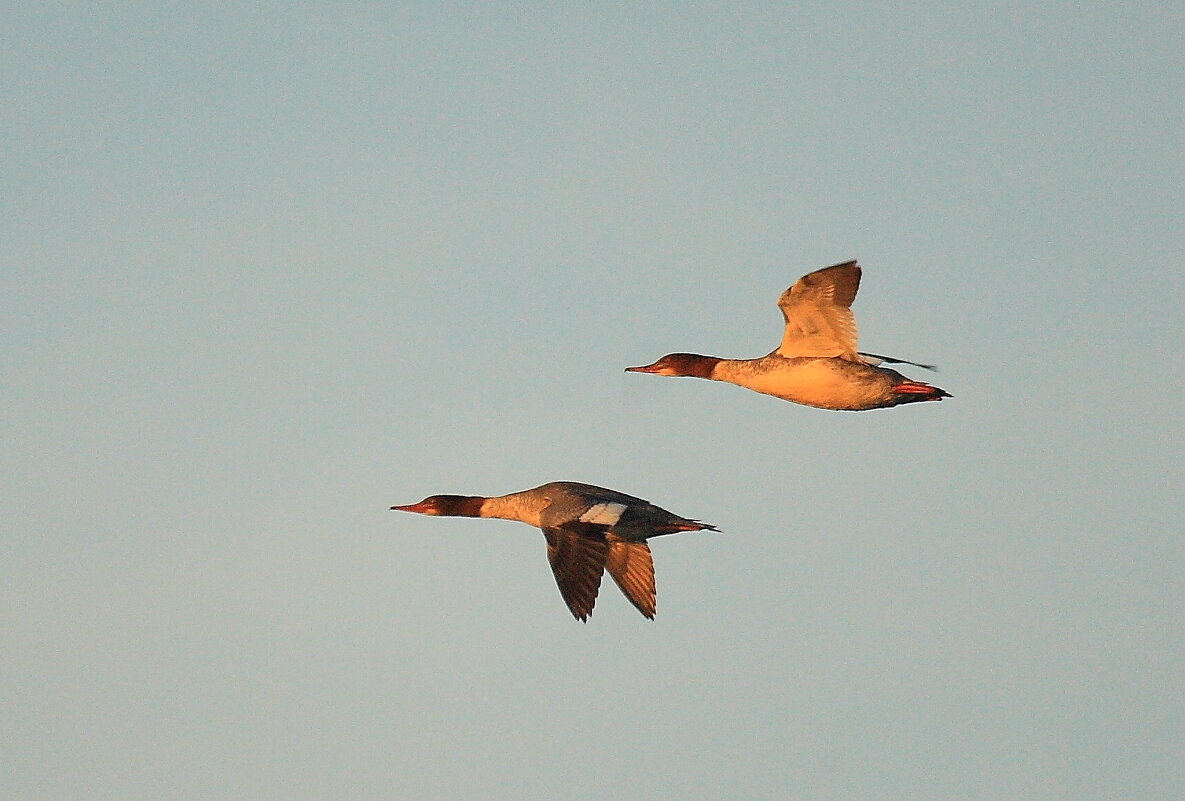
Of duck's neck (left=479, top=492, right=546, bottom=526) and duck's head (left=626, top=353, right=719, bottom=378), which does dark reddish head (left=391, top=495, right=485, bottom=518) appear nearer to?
duck's neck (left=479, top=492, right=546, bottom=526)

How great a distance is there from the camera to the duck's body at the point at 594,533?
1930 centimetres

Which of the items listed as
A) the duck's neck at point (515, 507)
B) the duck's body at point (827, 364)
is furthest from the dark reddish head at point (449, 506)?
the duck's body at point (827, 364)

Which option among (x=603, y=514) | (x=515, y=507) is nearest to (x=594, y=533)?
(x=603, y=514)

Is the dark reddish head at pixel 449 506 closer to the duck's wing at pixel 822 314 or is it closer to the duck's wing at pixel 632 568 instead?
the duck's wing at pixel 632 568

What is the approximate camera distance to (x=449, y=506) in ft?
76.2

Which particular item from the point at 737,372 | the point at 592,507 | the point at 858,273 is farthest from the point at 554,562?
the point at 858,273

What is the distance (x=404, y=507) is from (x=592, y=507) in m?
4.12

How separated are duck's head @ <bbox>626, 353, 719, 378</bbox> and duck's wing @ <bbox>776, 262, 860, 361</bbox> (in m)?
1.16

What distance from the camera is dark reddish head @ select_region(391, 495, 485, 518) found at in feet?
74.8

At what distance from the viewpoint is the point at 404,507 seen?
23.8 meters

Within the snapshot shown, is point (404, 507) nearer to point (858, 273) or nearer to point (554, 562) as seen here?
point (554, 562)

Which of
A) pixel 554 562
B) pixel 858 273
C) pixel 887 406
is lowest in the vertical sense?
pixel 554 562

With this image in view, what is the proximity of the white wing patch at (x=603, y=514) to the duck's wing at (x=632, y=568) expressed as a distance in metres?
0.25

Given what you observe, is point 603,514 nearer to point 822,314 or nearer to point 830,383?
point 830,383
